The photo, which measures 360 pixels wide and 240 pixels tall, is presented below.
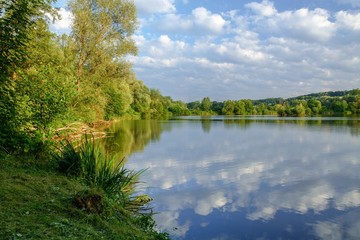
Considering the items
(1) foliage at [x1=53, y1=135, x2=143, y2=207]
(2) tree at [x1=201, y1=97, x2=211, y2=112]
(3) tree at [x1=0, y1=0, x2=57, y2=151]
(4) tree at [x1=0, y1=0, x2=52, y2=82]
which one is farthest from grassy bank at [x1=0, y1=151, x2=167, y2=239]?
(2) tree at [x1=201, y1=97, x2=211, y2=112]

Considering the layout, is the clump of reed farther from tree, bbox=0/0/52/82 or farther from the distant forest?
the distant forest

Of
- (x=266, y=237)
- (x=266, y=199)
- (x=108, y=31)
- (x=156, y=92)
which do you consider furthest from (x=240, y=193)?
(x=156, y=92)

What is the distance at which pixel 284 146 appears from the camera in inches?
1012

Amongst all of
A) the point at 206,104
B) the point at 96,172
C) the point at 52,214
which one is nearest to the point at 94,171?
the point at 96,172

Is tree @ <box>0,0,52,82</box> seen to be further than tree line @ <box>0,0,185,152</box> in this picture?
No

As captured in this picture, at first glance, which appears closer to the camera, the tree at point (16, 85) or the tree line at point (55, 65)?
the tree at point (16, 85)

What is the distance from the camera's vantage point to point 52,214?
18.2 feet

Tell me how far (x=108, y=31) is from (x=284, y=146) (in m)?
18.4

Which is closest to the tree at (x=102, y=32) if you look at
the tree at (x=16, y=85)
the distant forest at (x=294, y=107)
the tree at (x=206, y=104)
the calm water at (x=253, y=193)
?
the calm water at (x=253, y=193)

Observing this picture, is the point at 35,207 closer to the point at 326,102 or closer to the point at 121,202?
the point at 121,202

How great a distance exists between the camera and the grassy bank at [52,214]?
4.79 metres

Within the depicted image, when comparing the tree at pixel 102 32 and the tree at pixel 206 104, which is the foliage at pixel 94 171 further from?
the tree at pixel 206 104

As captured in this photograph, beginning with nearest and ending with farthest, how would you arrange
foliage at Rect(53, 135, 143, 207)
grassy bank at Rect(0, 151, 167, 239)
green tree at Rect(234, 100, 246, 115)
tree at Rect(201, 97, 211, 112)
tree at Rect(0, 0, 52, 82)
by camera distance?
1. grassy bank at Rect(0, 151, 167, 239)
2. tree at Rect(0, 0, 52, 82)
3. foliage at Rect(53, 135, 143, 207)
4. green tree at Rect(234, 100, 246, 115)
5. tree at Rect(201, 97, 211, 112)

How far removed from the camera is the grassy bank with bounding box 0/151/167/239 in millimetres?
4793
